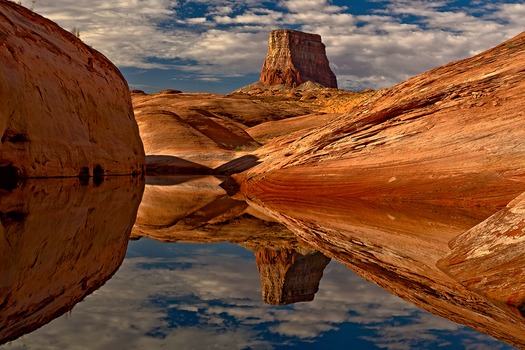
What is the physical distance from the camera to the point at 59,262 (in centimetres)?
564

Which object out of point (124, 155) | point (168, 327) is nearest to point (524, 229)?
point (168, 327)

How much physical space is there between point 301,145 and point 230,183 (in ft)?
12.7

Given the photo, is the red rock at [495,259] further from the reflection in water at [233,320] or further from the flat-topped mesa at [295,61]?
the flat-topped mesa at [295,61]

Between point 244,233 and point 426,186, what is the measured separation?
19.9 feet

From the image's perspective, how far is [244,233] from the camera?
9180 mm

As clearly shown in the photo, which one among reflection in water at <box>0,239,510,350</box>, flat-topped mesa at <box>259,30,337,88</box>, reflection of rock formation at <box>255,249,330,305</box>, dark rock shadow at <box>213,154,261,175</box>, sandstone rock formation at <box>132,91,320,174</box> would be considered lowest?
reflection in water at <box>0,239,510,350</box>

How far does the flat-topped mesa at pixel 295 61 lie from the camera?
151250mm

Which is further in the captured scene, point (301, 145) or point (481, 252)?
point (301, 145)

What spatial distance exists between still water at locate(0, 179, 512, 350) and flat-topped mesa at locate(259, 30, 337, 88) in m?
141

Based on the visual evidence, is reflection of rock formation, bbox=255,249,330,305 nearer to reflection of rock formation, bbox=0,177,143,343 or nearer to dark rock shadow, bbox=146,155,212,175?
reflection of rock formation, bbox=0,177,143,343

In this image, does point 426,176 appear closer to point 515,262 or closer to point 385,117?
point 385,117

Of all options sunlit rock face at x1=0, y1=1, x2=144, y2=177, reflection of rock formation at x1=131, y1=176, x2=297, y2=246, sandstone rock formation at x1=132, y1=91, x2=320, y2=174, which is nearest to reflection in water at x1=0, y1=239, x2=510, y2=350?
reflection of rock formation at x1=131, y1=176, x2=297, y2=246

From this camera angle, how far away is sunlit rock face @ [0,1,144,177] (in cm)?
1494

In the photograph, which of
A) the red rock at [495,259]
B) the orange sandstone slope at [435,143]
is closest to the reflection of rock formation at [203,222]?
the red rock at [495,259]
